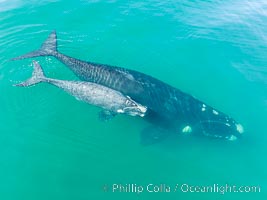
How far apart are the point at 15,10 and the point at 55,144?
13535 mm

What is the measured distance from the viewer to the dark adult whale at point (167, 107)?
16.6 metres

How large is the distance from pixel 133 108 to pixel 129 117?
131 centimetres

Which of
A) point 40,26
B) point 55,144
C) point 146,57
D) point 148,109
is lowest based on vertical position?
point 55,144

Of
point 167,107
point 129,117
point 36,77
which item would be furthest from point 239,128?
point 36,77

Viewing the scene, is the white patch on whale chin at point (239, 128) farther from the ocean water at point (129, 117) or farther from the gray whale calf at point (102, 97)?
the gray whale calf at point (102, 97)

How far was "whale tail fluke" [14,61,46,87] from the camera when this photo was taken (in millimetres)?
18125

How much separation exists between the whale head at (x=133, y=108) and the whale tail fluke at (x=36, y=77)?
17.7ft

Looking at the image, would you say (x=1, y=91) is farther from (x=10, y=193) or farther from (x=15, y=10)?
(x=15, y=10)

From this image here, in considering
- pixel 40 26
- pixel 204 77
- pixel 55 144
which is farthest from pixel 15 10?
pixel 204 77

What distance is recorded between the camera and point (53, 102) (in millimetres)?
17734

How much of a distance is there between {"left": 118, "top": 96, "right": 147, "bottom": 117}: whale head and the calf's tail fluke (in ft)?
21.2

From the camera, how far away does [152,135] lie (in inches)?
653

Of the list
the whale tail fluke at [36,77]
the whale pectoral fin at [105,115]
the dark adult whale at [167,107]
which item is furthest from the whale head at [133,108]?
the whale tail fluke at [36,77]

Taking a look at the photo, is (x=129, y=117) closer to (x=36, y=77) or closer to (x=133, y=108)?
(x=133, y=108)
